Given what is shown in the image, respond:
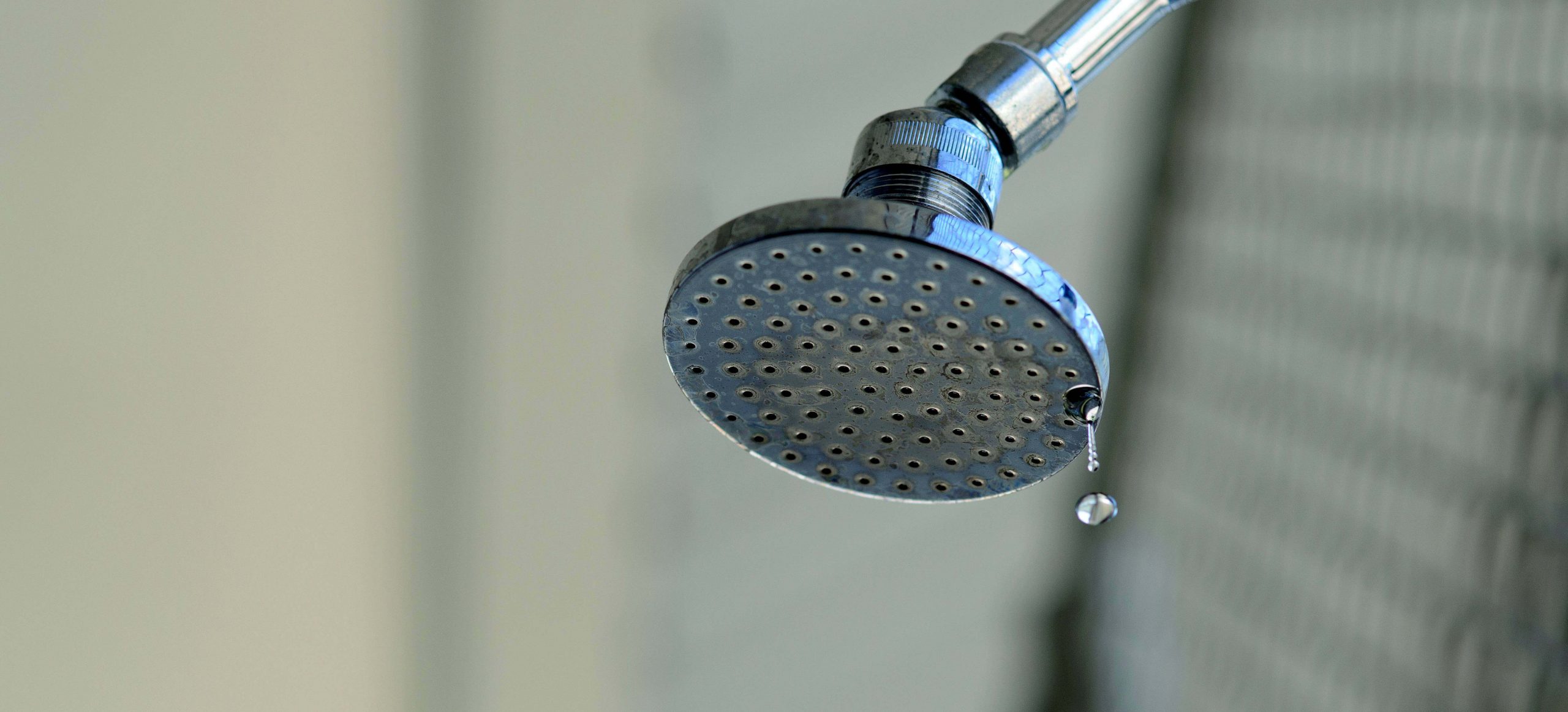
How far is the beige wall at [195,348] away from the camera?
55 centimetres

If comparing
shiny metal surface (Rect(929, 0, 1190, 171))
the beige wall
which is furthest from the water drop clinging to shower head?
the beige wall

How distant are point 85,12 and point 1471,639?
1013 millimetres

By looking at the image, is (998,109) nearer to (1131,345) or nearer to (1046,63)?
(1046,63)

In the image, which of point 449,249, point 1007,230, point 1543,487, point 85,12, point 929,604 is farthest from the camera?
point 929,604

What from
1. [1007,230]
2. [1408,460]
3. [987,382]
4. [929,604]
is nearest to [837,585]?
[929,604]

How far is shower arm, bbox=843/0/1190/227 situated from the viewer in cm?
28

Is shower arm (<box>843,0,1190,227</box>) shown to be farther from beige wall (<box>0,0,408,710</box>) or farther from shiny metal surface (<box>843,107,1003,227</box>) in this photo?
beige wall (<box>0,0,408,710</box>)

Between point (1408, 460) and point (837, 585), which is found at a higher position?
point (1408, 460)

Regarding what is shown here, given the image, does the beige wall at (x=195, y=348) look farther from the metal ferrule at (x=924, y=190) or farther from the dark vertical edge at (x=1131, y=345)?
the dark vertical edge at (x=1131, y=345)

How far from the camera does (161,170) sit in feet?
1.91

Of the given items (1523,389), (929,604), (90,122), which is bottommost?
(929,604)

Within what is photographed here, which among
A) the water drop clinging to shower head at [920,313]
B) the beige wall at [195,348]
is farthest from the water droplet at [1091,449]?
the beige wall at [195,348]

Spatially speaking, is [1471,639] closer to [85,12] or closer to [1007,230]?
[1007,230]

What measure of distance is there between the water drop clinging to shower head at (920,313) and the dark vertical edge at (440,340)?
46 cm
